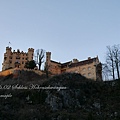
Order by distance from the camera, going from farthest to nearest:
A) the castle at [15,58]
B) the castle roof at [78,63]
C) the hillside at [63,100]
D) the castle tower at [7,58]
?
the castle at [15,58]
the castle tower at [7,58]
the castle roof at [78,63]
the hillside at [63,100]

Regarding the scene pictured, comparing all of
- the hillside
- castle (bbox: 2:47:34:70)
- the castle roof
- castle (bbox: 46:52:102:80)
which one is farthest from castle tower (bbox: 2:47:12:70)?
the hillside

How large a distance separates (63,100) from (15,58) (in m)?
46.5

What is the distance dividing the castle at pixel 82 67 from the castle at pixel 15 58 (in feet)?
26.9

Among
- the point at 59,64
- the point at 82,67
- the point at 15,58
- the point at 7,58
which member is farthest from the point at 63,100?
the point at 15,58

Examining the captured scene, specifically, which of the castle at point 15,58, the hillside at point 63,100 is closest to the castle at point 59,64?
the castle at point 15,58

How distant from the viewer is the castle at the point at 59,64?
58925 millimetres

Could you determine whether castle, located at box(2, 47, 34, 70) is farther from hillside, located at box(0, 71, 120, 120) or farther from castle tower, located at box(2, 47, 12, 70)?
hillside, located at box(0, 71, 120, 120)

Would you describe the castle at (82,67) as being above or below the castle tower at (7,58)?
below

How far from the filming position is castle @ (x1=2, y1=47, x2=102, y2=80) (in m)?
58.9

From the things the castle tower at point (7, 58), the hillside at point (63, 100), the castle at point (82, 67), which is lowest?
the hillside at point (63, 100)

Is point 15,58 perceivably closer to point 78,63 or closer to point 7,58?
point 7,58

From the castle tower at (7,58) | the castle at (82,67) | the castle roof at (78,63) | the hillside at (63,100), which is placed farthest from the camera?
the castle tower at (7,58)

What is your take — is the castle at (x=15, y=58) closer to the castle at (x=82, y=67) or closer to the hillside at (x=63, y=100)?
the castle at (x=82, y=67)

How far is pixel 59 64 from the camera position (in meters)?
70.3
